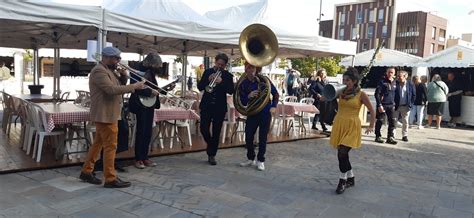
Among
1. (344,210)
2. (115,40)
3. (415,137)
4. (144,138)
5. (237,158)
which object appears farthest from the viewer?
(115,40)

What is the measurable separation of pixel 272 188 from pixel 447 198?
2.12 meters

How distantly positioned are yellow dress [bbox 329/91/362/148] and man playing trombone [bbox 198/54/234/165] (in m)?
1.76

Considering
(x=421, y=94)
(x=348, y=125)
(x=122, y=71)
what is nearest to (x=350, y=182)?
(x=348, y=125)

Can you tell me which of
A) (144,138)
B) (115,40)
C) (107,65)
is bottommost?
(144,138)

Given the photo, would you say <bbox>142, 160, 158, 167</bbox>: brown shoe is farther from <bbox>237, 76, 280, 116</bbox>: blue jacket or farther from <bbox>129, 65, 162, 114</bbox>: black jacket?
<bbox>237, 76, 280, 116</bbox>: blue jacket

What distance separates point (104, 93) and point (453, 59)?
499 inches

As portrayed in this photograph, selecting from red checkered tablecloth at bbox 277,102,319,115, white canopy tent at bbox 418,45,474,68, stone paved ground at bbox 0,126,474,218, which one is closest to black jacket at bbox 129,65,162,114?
stone paved ground at bbox 0,126,474,218

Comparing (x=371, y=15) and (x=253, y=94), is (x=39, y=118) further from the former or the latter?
(x=371, y=15)

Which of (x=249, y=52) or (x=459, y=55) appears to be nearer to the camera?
(x=249, y=52)

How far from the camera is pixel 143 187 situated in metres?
4.97

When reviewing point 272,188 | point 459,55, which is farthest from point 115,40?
point 459,55

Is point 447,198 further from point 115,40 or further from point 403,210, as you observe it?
point 115,40

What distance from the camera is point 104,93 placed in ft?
15.2

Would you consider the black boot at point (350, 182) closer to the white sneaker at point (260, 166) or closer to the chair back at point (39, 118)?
the white sneaker at point (260, 166)
